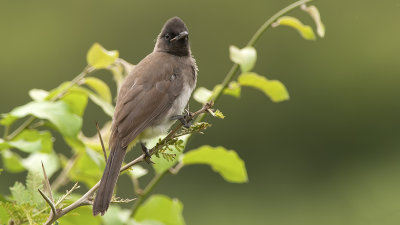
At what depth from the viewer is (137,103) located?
59.9 inches

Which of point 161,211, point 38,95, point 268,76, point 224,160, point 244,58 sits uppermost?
point 244,58

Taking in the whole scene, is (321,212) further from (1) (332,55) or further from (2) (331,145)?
(1) (332,55)

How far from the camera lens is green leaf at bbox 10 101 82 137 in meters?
1.25

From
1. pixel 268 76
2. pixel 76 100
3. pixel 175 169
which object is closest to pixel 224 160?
pixel 175 169

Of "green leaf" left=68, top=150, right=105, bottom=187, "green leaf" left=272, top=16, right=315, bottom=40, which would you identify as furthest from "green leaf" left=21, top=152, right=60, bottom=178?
"green leaf" left=272, top=16, right=315, bottom=40

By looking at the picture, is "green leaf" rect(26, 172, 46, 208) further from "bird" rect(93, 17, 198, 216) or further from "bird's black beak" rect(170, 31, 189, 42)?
"bird's black beak" rect(170, 31, 189, 42)

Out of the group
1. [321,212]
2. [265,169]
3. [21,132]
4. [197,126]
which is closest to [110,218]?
[21,132]

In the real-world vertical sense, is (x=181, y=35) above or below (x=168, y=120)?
above

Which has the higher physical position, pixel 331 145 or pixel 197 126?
pixel 197 126

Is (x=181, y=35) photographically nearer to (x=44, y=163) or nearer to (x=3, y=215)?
(x=44, y=163)

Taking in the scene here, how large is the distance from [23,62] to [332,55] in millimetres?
2904

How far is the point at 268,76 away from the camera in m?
6.47

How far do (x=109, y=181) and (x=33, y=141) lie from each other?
29cm

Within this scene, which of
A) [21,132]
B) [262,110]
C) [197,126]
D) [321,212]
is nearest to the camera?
[197,126]
